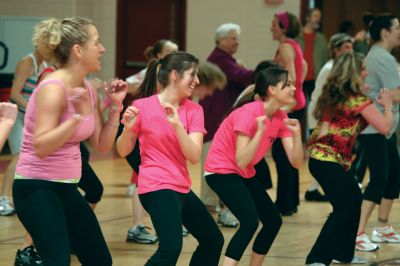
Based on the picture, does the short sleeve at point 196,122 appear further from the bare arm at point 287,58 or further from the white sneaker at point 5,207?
the white sneaker at point 5,207

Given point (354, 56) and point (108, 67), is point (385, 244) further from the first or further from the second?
point (108, 67)

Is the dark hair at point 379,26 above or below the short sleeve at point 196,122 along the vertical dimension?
above

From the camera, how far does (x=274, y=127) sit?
623cm

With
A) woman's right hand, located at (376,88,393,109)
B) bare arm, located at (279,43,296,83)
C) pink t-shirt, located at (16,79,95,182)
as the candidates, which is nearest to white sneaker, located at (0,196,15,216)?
bare arm, located at (279,43,296,83)

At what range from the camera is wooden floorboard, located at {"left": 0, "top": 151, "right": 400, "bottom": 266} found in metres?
7.41

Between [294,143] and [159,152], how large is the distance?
1.09 meters

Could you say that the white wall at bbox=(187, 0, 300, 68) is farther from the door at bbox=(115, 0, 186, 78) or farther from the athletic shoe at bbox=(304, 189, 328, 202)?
the athletic shoe at bbox=(304, 189, 328, 202)

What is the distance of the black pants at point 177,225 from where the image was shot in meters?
5.17

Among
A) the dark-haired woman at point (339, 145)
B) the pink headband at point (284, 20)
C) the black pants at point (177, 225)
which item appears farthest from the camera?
the pink headband at point (284, 20)

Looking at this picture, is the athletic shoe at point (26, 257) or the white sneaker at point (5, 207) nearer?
the athletic shoe at point (26, 257)

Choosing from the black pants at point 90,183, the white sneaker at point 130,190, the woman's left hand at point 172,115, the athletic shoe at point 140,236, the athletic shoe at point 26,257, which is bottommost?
the white sneaker at point 130,190

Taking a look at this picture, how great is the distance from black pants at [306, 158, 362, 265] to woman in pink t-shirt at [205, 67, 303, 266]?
23.3 inches

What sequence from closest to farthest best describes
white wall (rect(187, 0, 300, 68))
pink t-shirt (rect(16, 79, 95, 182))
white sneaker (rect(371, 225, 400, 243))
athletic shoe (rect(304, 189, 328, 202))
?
pink t-shirt (rect(16, 79, 95, 182)) < white sneaker (rect(371, 225, 400, 243)) < athletic shoe (rect(304, 189, 328, 202)) < white wall (rect(187, 0, 300, 68))

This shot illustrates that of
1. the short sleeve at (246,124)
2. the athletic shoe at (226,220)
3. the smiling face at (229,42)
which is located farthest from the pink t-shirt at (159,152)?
the smiling face at (229,42)
